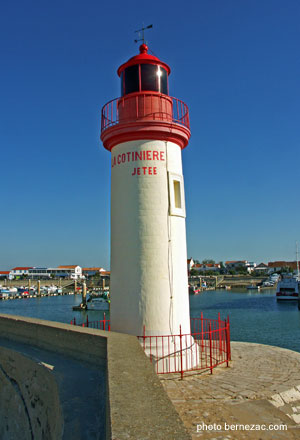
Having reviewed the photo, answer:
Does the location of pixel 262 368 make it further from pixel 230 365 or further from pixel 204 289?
pixel 204 289

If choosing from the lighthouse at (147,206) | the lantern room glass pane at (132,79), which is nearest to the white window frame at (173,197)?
the lighthouse at (147,206)

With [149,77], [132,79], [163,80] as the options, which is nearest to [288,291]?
[163,80]

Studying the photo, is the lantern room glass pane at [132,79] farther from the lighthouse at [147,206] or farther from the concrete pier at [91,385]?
the concrete pier at [91,385]

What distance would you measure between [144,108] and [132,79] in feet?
3.06

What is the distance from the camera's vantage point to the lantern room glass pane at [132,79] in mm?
9070

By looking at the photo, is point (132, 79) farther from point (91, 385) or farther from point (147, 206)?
point (91, 385)

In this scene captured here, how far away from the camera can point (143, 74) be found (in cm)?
906

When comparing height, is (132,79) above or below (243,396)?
above

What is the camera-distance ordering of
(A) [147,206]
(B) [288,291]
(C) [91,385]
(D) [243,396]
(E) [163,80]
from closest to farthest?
(C) [91,385] < (D) [243,396] < (A) [147,206] < (E) [163,80] < (B) [288,291]

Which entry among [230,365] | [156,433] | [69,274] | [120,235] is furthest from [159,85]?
[69,274]

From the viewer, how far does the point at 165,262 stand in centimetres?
852

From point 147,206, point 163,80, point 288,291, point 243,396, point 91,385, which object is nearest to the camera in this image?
point 91,385

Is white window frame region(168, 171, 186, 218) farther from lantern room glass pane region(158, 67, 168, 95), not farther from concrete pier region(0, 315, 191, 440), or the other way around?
concrete pier region(0, 315, 191, 440)

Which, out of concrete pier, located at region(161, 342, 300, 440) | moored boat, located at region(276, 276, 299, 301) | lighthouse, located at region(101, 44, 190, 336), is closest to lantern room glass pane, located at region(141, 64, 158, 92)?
lighthouse, located at region(101, 44, 190, 336)
